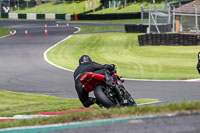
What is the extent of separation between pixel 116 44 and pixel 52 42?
5523 millimetres

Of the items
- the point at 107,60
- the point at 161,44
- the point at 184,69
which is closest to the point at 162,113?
the point at 184,69

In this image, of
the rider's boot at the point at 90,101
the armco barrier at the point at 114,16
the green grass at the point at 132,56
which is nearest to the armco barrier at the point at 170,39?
the green grass at the point at 132,56

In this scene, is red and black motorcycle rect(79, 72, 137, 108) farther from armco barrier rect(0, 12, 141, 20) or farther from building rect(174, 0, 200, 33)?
armco barrier rect(0, 12, 141, 20)

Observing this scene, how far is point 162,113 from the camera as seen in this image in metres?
6.40

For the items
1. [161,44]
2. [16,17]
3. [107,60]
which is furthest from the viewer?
[16,17]

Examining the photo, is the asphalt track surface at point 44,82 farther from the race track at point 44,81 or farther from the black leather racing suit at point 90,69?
the black leather racing suit at point 90,69

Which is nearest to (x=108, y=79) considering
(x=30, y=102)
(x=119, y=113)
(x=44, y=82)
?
Result: (x=119, y=113)

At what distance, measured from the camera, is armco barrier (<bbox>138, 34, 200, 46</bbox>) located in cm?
2925

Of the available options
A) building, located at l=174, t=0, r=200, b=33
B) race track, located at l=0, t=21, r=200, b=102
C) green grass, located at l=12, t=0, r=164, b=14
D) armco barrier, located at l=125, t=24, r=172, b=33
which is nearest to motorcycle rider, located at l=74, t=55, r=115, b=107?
race track, located at l=0, t=21, r=200, b=102

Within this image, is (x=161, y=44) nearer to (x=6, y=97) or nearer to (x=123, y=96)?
(x=6, y=97)

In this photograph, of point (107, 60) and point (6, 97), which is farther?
point (107, 60)

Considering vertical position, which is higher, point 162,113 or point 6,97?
point 162,113

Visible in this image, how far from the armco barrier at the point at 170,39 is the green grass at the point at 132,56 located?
336 millimetres

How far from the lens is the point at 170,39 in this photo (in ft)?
98.7
